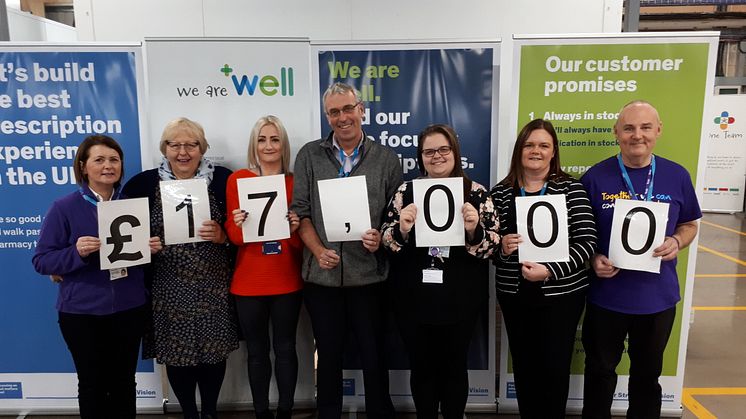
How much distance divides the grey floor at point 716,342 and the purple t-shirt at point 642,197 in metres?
1.25

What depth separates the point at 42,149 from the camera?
2797 mm

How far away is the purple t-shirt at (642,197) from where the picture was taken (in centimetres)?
219

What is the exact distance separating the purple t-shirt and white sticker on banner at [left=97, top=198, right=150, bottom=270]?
220 centimetres

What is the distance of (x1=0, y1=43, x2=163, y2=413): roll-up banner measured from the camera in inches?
108

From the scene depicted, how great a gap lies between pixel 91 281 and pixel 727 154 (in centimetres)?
1126

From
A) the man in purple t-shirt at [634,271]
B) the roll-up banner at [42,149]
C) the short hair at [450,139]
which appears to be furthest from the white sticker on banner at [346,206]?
the roll-up banner at [42,149]

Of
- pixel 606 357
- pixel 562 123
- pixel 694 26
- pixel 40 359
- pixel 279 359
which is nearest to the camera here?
pixel 606 357

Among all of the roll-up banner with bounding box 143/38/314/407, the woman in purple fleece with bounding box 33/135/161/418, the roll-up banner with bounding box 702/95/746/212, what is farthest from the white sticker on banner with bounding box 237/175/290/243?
the roll-up banner with bounding box 702/95/746/212

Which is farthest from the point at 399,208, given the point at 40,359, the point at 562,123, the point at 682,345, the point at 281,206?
the point at 40,359

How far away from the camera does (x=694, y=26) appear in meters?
8.81

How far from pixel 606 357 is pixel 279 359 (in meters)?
1.71

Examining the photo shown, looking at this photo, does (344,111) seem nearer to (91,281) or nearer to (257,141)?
(257,141)

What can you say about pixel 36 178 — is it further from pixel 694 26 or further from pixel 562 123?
pixel 694 26

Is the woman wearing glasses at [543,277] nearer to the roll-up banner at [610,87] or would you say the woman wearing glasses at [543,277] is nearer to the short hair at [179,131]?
the roll-up banner at [610,87]
